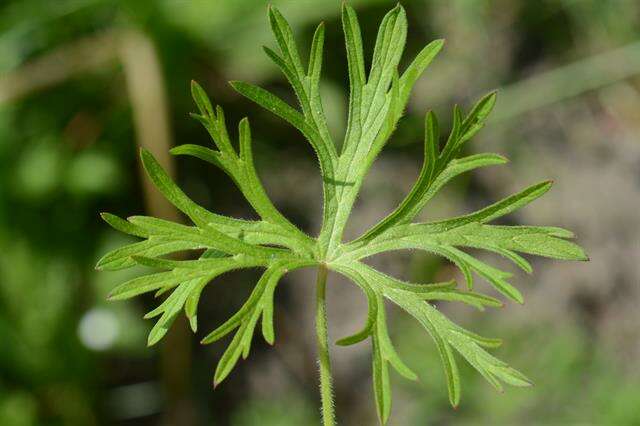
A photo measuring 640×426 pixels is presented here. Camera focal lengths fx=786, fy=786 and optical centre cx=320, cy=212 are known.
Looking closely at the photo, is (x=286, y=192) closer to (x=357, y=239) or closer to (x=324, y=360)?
(x=357, y=239)

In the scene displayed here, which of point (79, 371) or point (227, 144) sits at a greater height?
point (227, 144)

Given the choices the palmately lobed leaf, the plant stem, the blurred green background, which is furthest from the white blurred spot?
the plant stem

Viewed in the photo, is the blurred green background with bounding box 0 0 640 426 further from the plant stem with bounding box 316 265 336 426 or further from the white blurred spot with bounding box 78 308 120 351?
the plant stem with bounding box 316 265 336 426

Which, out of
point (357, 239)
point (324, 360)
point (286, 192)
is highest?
point (286, 192)

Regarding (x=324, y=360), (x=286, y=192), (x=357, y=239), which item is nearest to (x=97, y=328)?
(x=286, y=192)

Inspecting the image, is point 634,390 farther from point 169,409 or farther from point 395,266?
point 169,409

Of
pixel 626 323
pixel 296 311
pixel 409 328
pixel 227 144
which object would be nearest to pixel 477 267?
pixel 227 144
